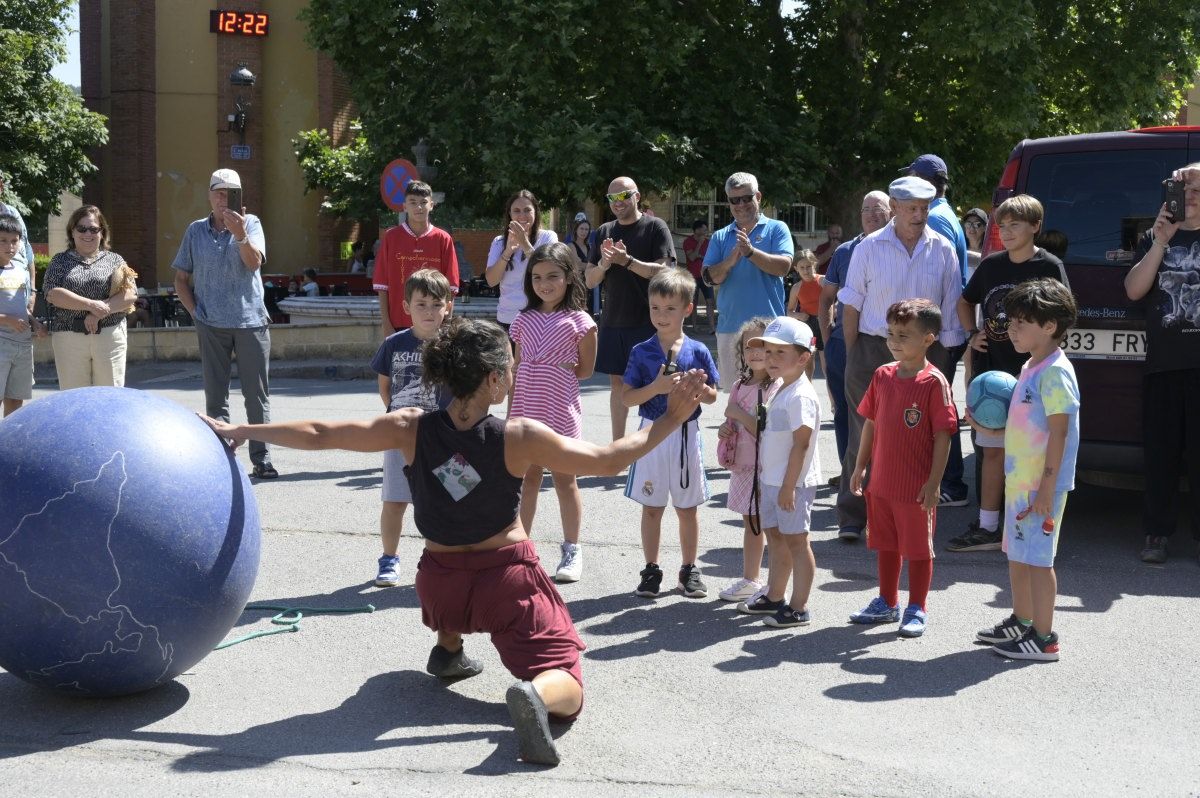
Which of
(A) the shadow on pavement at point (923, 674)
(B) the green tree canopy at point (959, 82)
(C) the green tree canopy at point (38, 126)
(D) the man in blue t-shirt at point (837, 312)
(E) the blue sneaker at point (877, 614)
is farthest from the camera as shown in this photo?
(C) the green tree canopy at point (38, 126)

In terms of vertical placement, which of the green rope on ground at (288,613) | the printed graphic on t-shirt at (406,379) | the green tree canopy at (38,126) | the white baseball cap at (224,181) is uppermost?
the green tree canopy at (38,126)

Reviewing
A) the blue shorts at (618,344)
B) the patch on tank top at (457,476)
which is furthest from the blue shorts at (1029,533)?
the blue shorts at (618,344)

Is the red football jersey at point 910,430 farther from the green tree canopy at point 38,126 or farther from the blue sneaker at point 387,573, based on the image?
the green tree canopy at point 38,126

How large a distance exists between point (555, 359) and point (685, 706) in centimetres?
243

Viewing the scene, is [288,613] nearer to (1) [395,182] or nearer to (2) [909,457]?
(2) [909,457]

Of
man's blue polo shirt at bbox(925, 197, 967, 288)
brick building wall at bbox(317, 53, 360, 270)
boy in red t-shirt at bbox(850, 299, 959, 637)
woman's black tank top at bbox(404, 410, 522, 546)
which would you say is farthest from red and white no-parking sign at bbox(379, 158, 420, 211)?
brick building wall at bbox(317, 53, 360, 270)

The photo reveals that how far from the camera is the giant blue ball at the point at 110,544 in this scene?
452cm

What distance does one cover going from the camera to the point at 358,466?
33.2ft

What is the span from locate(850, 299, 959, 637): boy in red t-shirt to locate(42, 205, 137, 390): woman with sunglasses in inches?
211

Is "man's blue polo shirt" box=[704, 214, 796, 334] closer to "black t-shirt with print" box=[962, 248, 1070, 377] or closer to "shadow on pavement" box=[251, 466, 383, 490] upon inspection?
"black t-shirt with print" box=[962, 248, 1070, 377]

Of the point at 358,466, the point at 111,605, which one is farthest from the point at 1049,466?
the point at 358,466

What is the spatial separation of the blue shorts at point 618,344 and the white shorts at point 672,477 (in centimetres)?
213

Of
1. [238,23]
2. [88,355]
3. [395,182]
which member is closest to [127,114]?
[238,23]

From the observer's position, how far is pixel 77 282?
8.97 m
